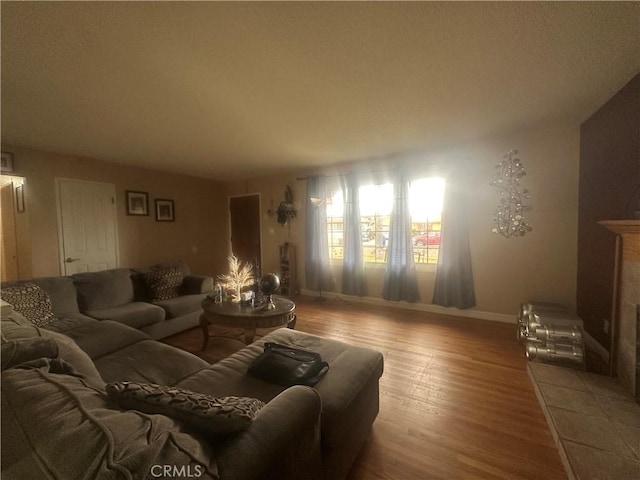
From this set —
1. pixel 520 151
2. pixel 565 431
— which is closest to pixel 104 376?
pixel 565 431

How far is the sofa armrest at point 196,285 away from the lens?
3445 millimetres

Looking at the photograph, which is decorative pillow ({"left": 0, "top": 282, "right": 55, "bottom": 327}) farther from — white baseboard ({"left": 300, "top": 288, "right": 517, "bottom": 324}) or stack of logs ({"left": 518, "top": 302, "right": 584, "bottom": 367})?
stack of logs ({"left": 518, "top": 302, "right": 584, "bottom": 367})

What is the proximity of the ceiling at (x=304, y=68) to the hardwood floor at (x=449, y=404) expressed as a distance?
237 centimetres

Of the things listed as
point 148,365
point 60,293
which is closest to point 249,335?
point 148,365

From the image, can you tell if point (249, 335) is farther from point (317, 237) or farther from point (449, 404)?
point (317, 237)

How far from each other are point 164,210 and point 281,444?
4.95 meters

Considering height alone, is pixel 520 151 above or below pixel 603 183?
above

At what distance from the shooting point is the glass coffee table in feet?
7.37

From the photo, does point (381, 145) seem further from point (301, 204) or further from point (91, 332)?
point (91, 332)

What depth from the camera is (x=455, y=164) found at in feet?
11.2

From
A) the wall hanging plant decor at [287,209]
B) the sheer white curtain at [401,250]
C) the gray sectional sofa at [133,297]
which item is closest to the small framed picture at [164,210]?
the gray sectional sofa at [133,297]

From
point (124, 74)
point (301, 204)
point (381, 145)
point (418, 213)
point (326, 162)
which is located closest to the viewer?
point (124, 74)

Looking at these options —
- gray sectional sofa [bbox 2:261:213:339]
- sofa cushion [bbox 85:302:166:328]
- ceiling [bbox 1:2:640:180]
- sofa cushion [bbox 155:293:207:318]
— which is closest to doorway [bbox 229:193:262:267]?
gray sectional sofa [bbox 2:261:213:339]

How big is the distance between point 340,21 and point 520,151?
115 inches
